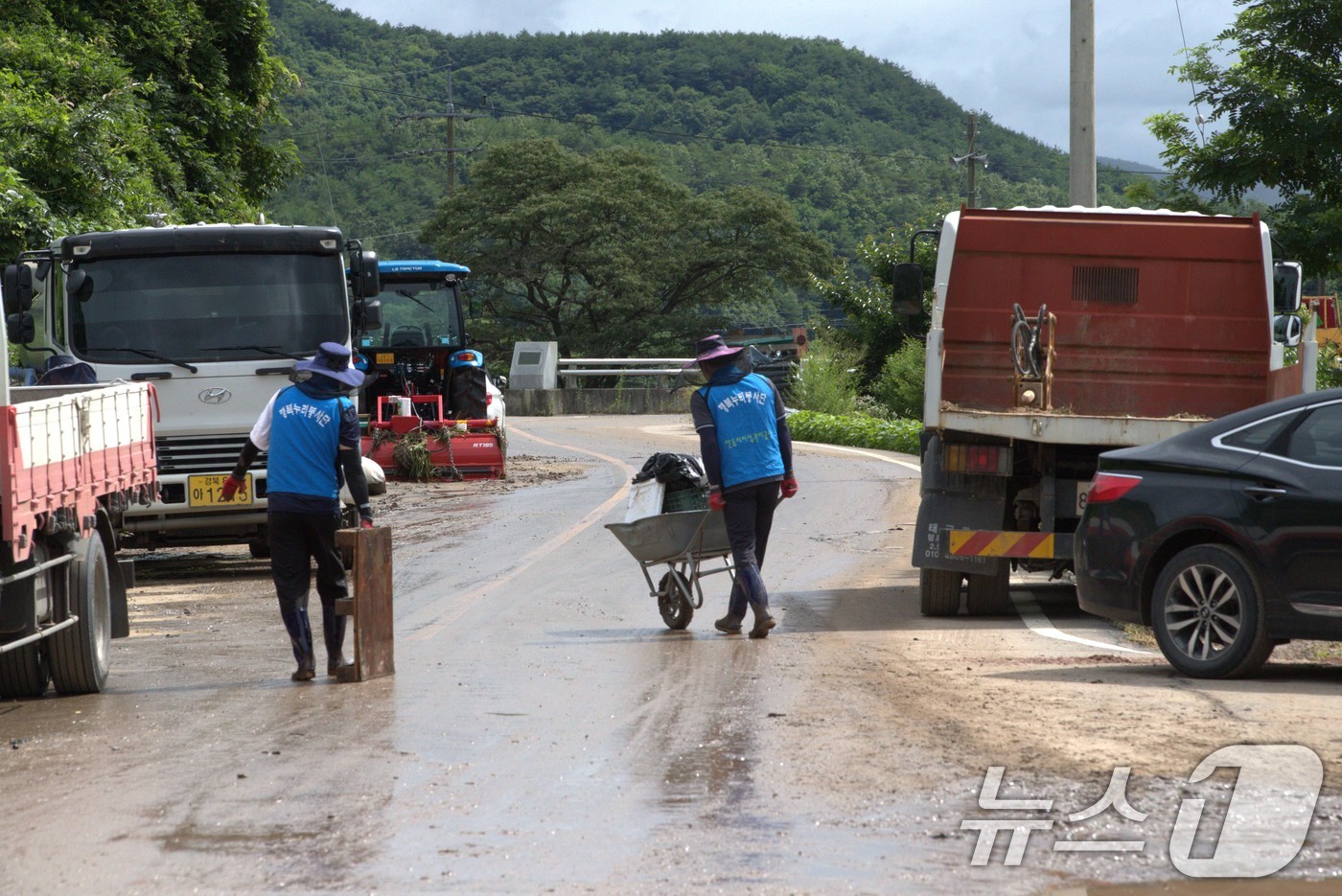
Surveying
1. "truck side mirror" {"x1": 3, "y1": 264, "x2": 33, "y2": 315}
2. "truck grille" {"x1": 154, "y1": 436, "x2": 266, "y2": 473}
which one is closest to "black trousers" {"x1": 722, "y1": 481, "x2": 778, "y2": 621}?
"truck grille" {"x1": 154, "y1": 436, "x2": 266, "y2": 473}

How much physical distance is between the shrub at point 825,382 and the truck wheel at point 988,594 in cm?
2663

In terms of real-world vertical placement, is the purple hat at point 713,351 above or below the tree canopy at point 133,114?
below

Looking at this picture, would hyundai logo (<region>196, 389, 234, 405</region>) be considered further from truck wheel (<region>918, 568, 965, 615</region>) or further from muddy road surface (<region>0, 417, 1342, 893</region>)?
truck wheel (<region>918, 568, 965, 615</region>)

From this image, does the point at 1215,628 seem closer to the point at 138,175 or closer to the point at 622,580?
the point at 622,580

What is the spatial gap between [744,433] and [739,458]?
6.3 inches

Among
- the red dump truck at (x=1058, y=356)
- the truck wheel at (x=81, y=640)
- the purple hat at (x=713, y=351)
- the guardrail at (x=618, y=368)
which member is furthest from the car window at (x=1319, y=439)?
the guardrail at (x=618, y=368)

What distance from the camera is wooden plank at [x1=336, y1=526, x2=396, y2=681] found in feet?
28.7

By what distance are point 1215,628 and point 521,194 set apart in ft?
188

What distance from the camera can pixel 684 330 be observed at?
65.9 m

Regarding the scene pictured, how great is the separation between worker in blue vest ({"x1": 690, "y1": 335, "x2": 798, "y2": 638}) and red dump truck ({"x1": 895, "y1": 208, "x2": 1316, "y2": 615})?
4.50 ft

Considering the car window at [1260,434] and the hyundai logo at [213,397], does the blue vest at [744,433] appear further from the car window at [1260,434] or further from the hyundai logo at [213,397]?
the hyundai logo at [213,397]

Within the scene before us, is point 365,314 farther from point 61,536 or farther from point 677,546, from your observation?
point 61,536

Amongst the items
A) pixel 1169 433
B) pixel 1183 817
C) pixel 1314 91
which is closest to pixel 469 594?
pixel 1169 433

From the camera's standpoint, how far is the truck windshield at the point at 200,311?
13773 millimetres
